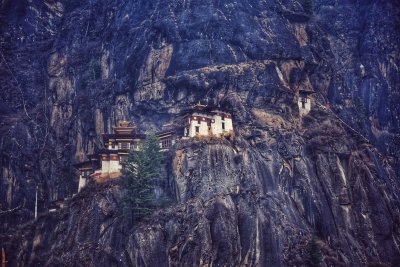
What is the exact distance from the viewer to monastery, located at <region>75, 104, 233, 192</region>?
8444cm

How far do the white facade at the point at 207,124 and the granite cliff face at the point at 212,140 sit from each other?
2.25 metres

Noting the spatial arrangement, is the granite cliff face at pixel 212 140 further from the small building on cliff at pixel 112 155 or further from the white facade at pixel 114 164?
the white facade at pixel 114 164

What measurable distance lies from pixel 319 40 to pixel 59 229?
5507 centimetres

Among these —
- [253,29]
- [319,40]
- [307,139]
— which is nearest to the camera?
[307,139]

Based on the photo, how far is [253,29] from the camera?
9856 cm

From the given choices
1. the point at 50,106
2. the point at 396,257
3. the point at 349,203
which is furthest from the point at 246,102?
the point at 50,106

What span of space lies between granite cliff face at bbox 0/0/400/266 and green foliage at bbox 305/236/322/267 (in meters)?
1.23

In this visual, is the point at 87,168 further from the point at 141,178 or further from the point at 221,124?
the point at 221,124

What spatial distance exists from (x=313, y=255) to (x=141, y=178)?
24234 mm

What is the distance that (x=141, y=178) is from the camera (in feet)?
262

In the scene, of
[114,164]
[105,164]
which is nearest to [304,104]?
[114,164]

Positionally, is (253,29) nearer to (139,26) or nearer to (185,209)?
(139,26)

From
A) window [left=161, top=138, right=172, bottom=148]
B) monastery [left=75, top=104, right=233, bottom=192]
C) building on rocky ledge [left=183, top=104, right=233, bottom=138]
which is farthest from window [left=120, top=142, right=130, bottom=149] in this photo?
building on rocky ledge [left=183, top=104, right=233, bottom=138]

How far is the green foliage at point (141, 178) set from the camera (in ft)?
254
